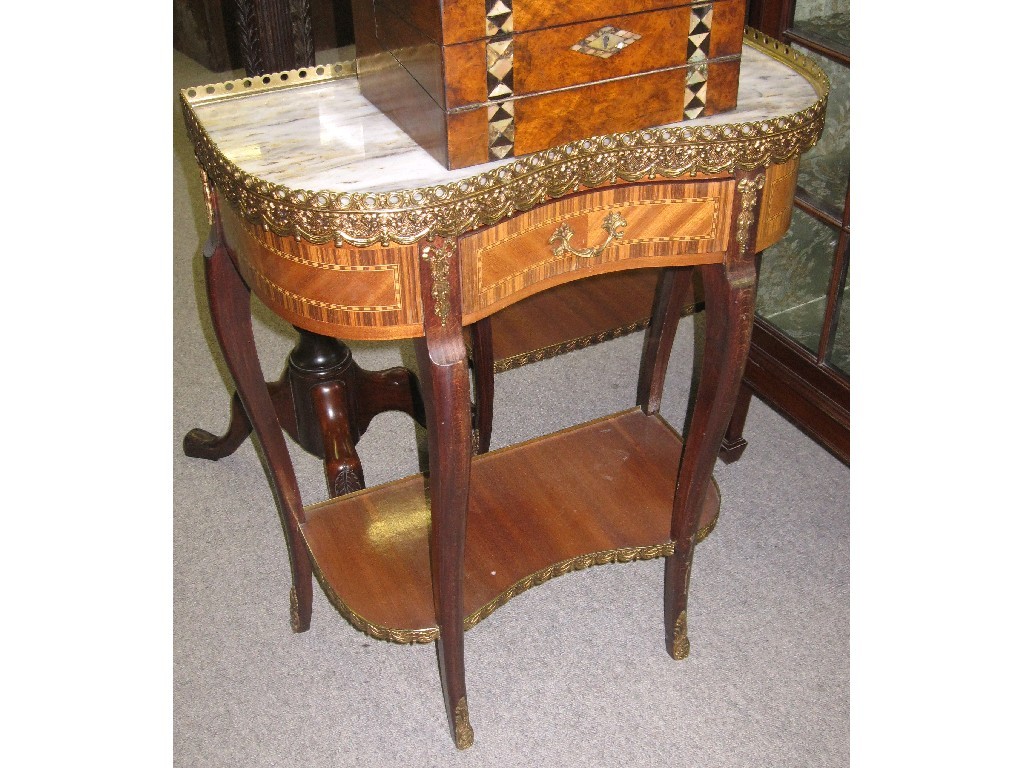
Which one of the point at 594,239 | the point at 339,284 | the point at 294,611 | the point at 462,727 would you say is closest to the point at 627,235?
the point at 594,239

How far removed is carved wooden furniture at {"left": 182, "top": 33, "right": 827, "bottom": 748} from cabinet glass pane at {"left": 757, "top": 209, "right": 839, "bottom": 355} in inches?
20.6

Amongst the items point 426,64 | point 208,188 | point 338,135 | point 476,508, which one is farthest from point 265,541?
point 426,64

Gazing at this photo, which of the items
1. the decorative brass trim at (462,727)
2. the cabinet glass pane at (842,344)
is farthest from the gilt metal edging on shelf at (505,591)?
the cabinet glass pane at (842,344)

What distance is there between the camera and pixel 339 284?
47.3 inches

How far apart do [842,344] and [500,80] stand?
1116 millimetres

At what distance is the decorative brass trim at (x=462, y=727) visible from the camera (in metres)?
1.67

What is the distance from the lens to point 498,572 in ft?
5.51

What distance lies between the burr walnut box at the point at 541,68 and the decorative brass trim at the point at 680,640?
0.91 meters

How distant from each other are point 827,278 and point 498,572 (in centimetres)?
95

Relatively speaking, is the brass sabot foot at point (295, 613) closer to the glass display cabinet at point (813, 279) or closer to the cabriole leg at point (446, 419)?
the cabriole leg at point (446, 419)

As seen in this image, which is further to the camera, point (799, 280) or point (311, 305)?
point (799, 280)

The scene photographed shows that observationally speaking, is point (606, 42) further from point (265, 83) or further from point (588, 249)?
point (265, 83)

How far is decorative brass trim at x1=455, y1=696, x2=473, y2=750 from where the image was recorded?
167cm

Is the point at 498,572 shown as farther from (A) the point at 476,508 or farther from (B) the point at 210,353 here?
(B) the point at 210,353
